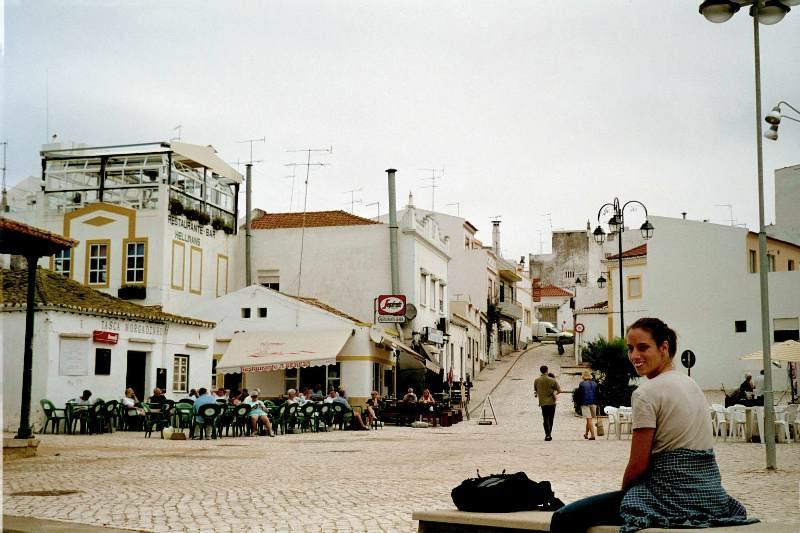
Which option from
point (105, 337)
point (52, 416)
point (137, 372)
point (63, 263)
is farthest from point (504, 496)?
point (63, 263)

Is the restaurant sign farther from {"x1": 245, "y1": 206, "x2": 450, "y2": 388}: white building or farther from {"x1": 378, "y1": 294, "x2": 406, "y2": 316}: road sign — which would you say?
{"x1": 245, "y1": 206, "x2": 450, "y2": 388}: white building

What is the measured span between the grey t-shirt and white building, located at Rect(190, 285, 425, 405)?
29270 mm

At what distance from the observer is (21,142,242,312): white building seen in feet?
121

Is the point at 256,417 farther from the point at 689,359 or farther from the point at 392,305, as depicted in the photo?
the point at 392,305

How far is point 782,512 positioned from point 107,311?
20.5 m

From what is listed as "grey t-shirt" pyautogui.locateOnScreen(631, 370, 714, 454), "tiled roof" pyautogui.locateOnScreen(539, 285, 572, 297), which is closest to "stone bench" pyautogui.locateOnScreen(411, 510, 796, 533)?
"grey t-shirt" pyautogui.locateOnScreen(631, 370, 714, 454)

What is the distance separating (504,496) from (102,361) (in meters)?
22.2

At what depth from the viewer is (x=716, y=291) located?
44.7 m

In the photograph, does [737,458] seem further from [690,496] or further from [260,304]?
[260,304]

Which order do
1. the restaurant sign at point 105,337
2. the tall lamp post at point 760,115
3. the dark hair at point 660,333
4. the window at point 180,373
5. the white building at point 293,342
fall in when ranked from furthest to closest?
1. the white building at point 293,342
2. the window at point 180,373
3. the restaurant sign at point 105,337
4. the tall lamp post at point 760,115
5. the dark hair at point 660,333

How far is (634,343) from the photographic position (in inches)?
182

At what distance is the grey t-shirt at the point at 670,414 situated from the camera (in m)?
4.38

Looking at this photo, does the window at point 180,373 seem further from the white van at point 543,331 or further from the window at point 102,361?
the white van at point 543,331

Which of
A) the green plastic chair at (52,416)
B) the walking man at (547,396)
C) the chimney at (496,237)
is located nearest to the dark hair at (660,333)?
the walking man at (547,396)
